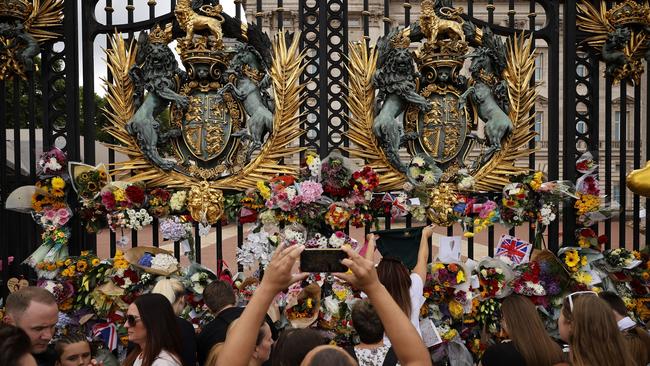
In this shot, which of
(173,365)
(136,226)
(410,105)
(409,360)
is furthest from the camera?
(410,105)

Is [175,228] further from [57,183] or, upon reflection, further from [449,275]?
[449,275]

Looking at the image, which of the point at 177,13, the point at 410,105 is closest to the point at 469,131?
the point at 410,105

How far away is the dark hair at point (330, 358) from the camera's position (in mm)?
2363

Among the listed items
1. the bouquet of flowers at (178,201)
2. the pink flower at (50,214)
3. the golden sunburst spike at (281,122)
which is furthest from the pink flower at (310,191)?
the pink flower at (50,214)

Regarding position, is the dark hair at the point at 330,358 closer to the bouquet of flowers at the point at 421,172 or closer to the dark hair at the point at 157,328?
the dark hair at the point at 157,328

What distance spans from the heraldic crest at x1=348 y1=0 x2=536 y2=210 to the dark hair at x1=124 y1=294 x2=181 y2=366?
3099 mm

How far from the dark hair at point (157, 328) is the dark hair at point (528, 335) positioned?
1.72 m

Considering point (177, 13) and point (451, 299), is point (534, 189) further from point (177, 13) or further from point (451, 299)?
→ point (177, 13)

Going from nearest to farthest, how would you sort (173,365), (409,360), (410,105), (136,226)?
(409,360) < (173,365) < (136,226) < (410,105)

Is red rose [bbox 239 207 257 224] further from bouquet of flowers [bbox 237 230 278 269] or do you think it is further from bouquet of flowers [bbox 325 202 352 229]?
bouquet of flowers [bbox 325 202 352 229]

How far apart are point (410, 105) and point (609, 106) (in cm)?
185

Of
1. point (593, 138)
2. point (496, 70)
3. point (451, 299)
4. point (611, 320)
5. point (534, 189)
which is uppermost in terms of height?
point (496, 70)

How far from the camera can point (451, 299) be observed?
6098mm

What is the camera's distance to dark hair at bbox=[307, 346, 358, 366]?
2363 mm
